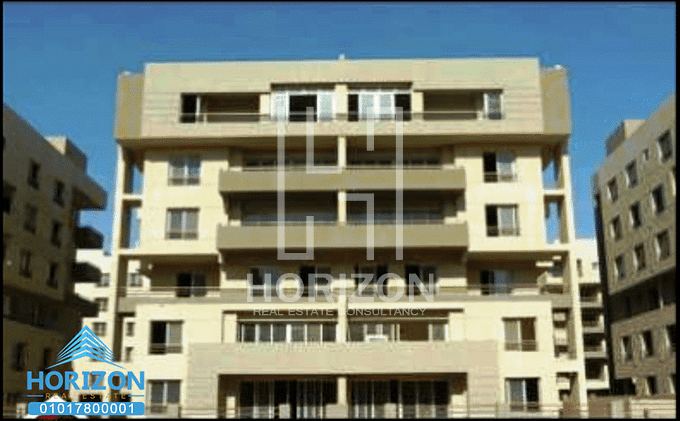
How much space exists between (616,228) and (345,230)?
1118 inches

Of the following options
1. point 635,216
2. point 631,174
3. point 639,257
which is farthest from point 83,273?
point 631,174

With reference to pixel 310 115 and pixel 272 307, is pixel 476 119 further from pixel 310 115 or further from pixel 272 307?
pixel 272 307

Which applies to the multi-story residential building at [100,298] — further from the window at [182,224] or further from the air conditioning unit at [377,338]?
the air conditioning unit at [377,338]

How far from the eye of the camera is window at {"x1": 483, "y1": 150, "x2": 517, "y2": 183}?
42875 millimetres

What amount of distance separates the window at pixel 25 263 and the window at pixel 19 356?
170 inches

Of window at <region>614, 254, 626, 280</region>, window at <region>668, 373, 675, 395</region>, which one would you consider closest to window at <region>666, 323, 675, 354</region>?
window at <region>668, 373, 675, 395</region>

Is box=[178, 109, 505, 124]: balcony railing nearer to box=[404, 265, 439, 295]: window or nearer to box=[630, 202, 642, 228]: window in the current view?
box=[404, 265, 439, 295]: window

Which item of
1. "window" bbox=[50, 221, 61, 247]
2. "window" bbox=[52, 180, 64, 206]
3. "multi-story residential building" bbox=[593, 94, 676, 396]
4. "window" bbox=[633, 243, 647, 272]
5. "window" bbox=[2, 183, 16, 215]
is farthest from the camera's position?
"window" bbox=[633, 243, 647, 272]

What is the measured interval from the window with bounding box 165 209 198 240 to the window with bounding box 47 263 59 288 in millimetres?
13797

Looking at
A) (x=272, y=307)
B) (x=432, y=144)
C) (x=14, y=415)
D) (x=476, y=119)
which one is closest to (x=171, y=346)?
(x=272, y=307)

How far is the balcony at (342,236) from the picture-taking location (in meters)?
40.6

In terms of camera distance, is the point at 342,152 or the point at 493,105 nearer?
the point at 342,152

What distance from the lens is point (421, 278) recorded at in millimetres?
Answer: 42250

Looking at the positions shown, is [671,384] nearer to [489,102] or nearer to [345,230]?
[489,102]
